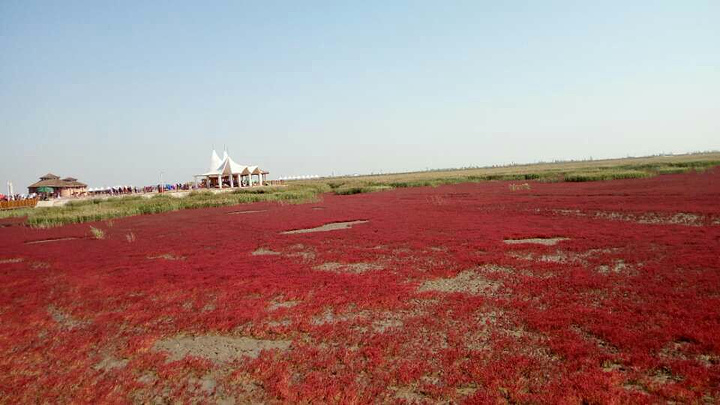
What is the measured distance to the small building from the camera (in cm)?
6870

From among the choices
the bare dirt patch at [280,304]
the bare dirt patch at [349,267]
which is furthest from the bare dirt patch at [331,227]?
the bare dirt patch at [280,304]

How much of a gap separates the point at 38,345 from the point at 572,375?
979 cm

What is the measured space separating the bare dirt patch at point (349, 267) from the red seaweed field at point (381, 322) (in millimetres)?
109

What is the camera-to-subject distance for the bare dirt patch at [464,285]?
11120 millimetres

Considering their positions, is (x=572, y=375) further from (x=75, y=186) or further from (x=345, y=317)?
(x=75, y=186)

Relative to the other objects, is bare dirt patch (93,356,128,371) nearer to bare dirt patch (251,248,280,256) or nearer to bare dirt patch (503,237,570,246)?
Result: bare dirt patch (251,248,280,256)

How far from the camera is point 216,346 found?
26.9 ft

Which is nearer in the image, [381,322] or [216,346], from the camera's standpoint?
[216,346]

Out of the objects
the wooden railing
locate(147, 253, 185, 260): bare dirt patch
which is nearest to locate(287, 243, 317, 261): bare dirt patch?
locate(147, 253, 185, 260): bare dirt patch

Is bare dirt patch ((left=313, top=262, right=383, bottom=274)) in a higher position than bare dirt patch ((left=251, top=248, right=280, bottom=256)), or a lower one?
lower

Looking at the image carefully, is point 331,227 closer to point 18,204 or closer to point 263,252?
point 263,252

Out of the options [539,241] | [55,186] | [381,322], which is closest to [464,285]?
[381,322]

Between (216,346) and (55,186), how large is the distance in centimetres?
7577

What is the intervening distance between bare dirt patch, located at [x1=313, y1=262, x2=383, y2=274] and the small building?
234 feet
